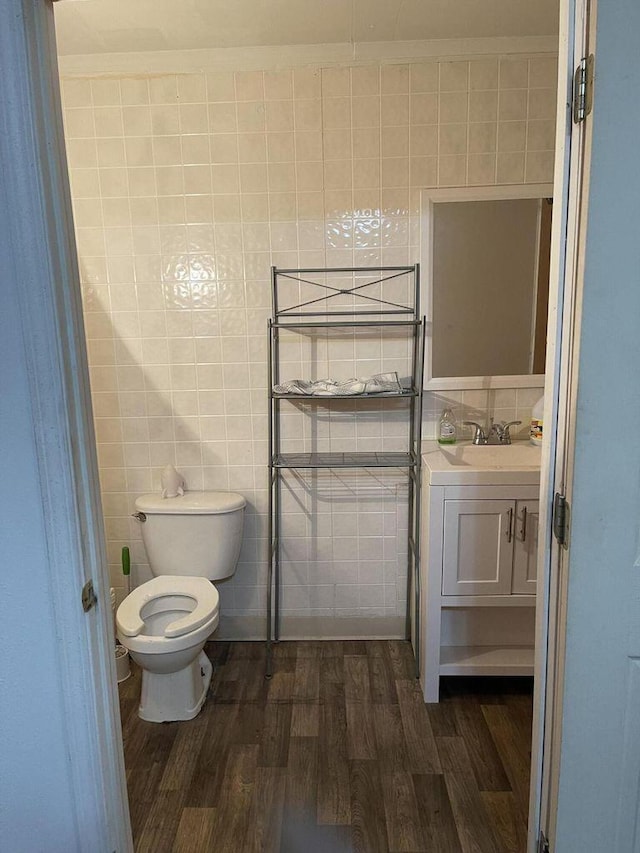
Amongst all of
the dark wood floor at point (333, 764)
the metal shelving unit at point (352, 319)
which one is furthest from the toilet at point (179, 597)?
the metal shelving unit at point (352, 319)

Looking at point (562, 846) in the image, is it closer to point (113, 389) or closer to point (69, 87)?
point (113, 389)

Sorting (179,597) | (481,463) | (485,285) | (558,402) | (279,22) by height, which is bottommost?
(179,597)

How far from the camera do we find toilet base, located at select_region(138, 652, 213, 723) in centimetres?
200

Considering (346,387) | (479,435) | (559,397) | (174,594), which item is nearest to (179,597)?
(174,594)

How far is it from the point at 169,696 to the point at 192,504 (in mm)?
709

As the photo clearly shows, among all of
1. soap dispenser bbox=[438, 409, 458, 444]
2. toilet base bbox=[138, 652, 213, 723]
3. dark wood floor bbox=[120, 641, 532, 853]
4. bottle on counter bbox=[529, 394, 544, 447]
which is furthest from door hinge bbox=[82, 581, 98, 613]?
bottle on counter bbox=[529, 394, 544, 447]

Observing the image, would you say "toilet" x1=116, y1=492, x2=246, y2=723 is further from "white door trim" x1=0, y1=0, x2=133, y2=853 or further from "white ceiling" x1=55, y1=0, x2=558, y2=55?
"white ceiling" x1=55, y1=0, x2=558, y2=55

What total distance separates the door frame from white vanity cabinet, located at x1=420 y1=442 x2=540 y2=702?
87 cm

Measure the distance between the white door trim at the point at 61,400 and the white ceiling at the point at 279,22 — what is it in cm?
115

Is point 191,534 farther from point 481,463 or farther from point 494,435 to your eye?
point 494,435

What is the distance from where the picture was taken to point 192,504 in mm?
2260

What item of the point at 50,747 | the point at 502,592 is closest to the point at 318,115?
the point at 502,592

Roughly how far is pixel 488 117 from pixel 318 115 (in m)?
0.66

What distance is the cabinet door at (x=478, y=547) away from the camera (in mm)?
1967
